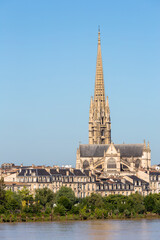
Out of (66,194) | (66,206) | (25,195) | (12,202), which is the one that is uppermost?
(66,194)

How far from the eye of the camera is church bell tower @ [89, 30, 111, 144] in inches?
7318

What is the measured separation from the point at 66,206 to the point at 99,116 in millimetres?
72316

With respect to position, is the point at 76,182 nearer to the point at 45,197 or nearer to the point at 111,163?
the point at 45,197

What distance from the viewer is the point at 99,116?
18788 centimetres

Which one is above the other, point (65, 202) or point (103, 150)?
point (103, 150)

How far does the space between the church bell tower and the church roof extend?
6557 millimetres

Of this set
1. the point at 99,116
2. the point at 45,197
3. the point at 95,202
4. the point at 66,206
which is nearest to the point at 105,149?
the point at 99,116

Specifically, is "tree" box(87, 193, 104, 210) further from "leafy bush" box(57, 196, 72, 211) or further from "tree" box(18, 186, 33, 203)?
"tree" box(18, 186, 33, 203)

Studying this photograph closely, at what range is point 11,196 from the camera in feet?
386

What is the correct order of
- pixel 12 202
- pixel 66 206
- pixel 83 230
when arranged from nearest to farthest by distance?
pixel 83 230
pixel 12 202
pixel 66 206

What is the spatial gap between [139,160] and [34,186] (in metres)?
45.0

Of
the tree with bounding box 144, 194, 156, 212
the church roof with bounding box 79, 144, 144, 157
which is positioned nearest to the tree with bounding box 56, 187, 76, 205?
the tree with bounding box 144, 194, 156, 212

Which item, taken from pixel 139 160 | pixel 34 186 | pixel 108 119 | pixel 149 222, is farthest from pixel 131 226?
pixel 108 119

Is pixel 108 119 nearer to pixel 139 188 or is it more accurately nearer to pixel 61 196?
pixel 139 188
